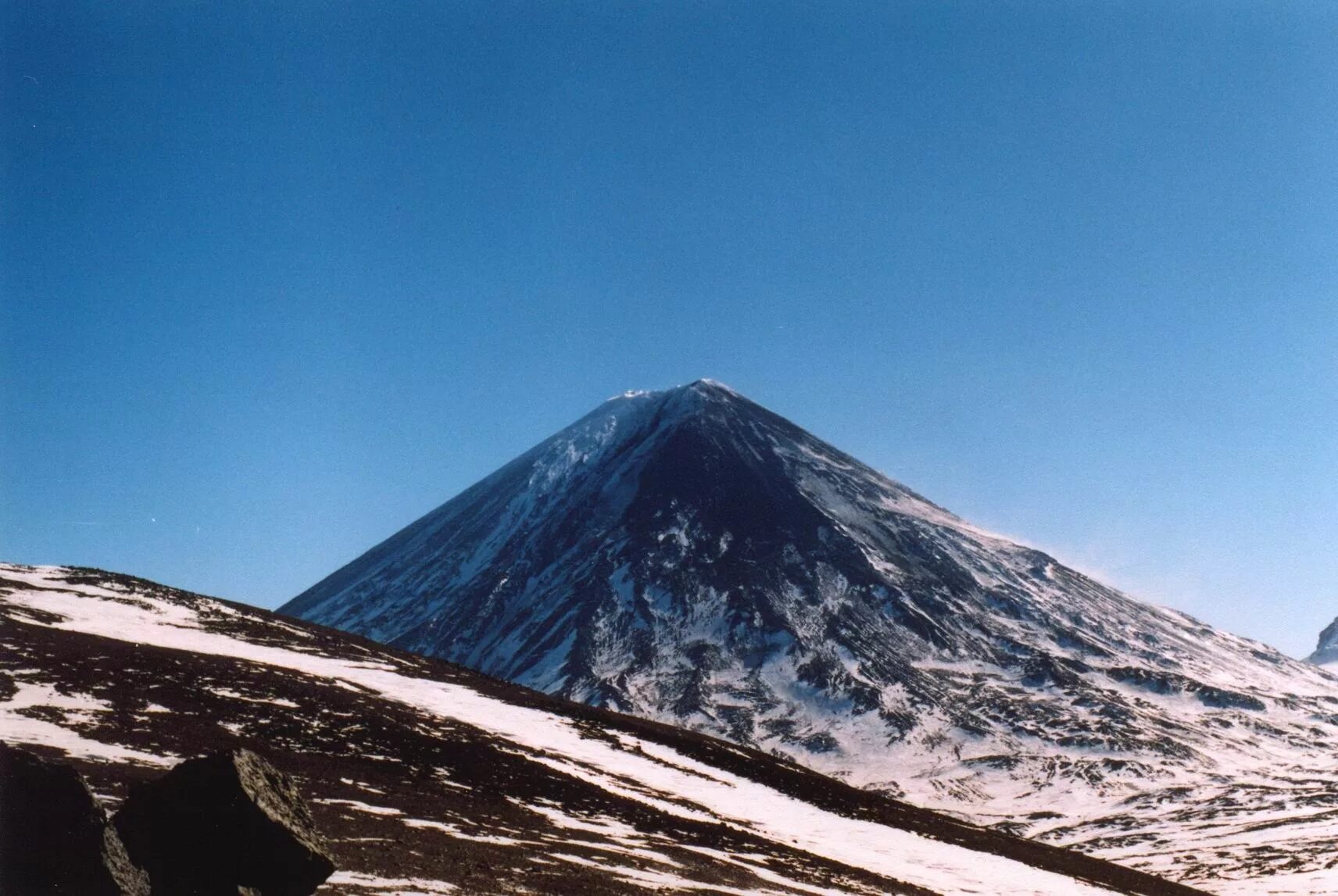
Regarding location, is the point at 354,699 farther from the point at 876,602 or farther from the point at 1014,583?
the point at 1014,583

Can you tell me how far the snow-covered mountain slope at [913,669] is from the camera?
10594 centimetres

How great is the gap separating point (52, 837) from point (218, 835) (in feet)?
8.60

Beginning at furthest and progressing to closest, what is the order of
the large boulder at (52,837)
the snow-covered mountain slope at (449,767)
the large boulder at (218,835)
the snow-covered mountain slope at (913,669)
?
the snow-covered mountain slope at (913,669) → the snow-covered mountain slope at (449,767) → the large boulder at (218,835) → the large boulder at (52,837)

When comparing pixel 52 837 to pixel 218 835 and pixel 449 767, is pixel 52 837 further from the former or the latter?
pixel 449 767

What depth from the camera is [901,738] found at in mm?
126438

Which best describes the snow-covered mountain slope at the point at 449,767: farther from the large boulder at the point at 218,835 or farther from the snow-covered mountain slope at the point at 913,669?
the snow-covered mountain slope at the point at 913,669

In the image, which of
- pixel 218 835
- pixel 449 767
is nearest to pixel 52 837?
pixel 218 835

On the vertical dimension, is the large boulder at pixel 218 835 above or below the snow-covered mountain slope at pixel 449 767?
above

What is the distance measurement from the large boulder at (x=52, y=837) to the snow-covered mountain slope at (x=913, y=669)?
77.6 metres

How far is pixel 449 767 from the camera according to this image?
44719 mm

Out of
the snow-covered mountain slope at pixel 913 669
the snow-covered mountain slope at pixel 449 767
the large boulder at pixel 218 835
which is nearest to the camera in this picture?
the large boulder at pixel 218 835

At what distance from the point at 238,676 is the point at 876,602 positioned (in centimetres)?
13183

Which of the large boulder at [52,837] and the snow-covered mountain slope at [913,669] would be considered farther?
the snow-covered mountain slope at [913,669]

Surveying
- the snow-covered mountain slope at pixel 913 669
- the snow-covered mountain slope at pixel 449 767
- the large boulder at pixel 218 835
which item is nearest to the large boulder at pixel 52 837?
the snow-covered mountain slope at pixel 449 767
